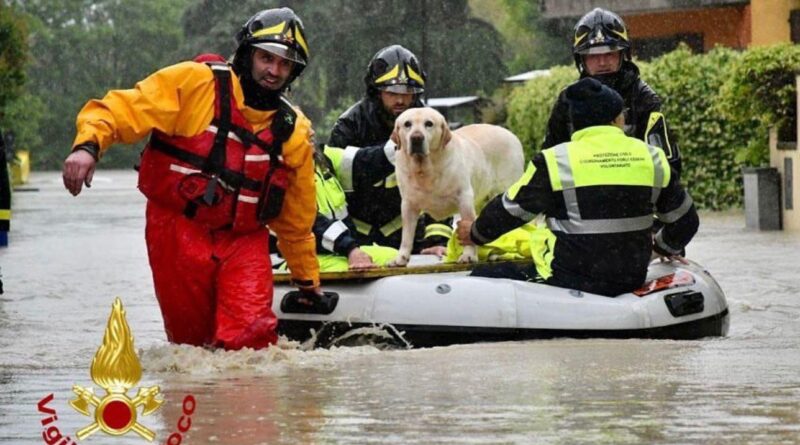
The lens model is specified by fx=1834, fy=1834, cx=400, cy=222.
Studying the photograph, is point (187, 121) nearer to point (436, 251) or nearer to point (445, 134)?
point (445, 134)

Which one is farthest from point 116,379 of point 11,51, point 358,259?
point 11,51

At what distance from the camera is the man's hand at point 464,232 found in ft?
33.4

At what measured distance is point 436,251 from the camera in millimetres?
11227

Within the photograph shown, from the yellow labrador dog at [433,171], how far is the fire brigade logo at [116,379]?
3.89 metres

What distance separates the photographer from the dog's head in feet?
33.9

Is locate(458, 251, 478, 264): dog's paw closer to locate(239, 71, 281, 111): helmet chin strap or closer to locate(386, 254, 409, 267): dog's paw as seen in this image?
locate(386, 254, 409, 267): dog's paw

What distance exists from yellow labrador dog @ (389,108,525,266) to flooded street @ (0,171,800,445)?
1.29 m

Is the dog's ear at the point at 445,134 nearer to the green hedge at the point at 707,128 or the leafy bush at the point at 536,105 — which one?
→ the green hedge at the point at 707,128

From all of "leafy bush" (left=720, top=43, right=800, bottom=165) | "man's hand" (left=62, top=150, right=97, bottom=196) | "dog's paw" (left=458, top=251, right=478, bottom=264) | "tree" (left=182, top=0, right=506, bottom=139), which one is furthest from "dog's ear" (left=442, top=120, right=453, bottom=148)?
"tree" (left=182, top=0, right=506, bottom=139)

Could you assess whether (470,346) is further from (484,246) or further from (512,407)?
(512,407)

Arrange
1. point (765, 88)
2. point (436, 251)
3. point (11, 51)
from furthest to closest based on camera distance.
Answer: point (11, 51), point (765, 88), point (436, 251)

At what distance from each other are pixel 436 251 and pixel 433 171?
790mm

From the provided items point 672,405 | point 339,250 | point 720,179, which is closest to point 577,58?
point 339,250

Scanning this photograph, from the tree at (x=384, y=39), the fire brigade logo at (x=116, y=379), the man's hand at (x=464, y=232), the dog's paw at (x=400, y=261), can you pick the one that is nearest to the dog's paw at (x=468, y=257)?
the man's hand at (x=464, y=232)
